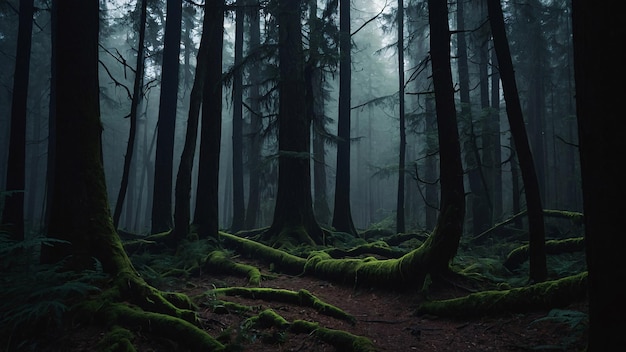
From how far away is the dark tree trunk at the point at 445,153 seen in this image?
6.49 meters

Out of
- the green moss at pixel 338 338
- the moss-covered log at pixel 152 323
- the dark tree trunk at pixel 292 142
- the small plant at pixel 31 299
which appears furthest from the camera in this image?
the dark tree trunk at pixel 292 142

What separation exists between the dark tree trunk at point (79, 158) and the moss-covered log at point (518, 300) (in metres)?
4.82

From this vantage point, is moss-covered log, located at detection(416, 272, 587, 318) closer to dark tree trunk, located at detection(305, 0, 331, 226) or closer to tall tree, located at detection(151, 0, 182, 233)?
dark tree trunk, located at detection(305, 0, 331, 226)

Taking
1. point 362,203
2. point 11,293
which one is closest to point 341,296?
point 11,293

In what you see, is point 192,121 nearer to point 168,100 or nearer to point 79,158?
point 79,158

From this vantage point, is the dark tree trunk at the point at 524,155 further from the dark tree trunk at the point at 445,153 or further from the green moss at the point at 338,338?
the green moss at the point at 338,338

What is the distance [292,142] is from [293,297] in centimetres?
597

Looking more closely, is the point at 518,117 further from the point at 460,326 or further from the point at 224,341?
the point at 224,341

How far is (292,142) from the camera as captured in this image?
1132cm

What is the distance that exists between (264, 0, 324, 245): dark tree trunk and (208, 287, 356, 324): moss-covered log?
4.21 metres

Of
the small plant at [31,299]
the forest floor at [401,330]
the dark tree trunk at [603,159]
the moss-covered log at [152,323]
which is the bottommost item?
the forest floor at [401,330]

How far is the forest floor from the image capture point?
152 inches

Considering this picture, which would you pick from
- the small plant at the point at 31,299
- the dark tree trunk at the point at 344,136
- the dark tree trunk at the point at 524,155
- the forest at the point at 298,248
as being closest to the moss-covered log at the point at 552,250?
the forest at the point at 298,248

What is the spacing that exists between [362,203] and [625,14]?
4910cm
